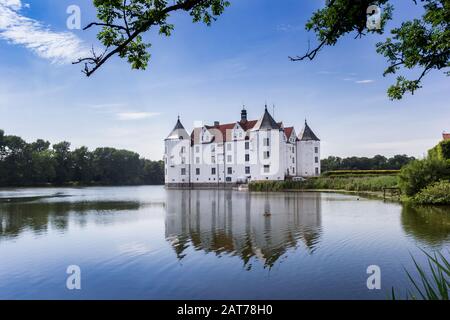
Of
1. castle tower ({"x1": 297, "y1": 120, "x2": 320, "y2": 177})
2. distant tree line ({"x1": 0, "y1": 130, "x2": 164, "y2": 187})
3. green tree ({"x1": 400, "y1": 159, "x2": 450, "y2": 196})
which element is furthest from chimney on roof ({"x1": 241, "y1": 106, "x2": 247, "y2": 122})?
distant tree line ({"x1": 0, "y1": 130, "x2": 164, "y2": 187})

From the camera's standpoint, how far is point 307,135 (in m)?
57.2

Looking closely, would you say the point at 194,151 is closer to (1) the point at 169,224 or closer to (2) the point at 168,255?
(1) the point at 169,224

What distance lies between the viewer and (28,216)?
17344 mm

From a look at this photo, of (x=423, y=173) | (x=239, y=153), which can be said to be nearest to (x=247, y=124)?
(x=239, y=153)

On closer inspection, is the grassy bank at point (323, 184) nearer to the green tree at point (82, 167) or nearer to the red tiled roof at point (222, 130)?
the red tiled roof at point (222, 130)

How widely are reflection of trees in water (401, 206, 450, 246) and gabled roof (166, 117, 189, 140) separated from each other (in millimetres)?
44625

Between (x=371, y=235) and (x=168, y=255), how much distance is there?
6083 millimetres

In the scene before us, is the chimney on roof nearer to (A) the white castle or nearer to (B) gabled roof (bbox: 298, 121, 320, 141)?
(A) the white castle

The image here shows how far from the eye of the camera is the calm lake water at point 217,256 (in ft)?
20.7

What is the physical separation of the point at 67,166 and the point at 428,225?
267 feet

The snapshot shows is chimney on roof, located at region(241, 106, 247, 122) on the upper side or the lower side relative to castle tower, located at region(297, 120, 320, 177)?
upper

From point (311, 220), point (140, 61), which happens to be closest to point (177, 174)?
point (311, 220)

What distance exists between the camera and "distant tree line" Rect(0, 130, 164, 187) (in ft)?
214

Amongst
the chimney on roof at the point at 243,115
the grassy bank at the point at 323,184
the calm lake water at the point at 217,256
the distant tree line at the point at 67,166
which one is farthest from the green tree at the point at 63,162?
the calm lake water at the point at 217,256
